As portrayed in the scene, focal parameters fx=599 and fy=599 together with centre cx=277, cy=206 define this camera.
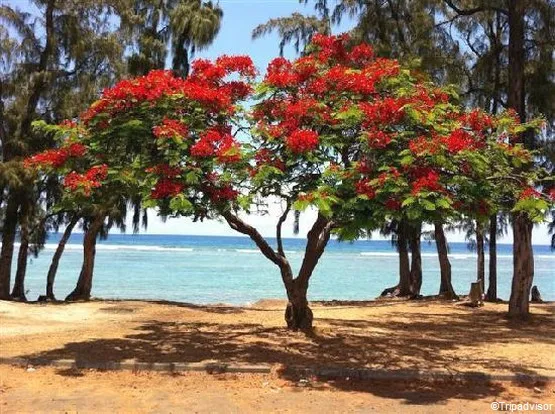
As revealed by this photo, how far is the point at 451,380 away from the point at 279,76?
5.17 metres

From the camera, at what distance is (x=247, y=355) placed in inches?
363

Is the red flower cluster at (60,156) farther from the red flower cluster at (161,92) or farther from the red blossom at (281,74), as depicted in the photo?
the red blossom at (281,74)

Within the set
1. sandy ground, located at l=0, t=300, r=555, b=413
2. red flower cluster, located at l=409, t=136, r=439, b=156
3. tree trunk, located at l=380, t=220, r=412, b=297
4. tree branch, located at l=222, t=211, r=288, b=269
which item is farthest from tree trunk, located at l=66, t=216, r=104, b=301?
red flower cluster, located at l=409, t=136, r=439, b=156

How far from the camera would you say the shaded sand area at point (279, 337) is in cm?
908

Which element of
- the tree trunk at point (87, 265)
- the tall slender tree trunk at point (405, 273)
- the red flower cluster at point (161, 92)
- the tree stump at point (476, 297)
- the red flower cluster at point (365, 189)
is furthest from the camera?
the tall slender tree trunk at point (405, 273)

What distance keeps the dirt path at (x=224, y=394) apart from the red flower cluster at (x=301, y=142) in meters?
3.12

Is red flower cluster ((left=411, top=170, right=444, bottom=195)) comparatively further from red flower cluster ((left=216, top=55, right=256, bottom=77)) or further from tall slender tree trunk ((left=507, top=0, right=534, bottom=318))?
tall slender tree trunk ((left=507, top=0, right=534, bottom=318))

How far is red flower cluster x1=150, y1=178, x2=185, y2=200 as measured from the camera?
26.6 ft

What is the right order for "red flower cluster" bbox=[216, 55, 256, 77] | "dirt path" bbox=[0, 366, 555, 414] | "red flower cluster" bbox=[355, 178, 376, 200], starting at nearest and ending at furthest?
"dirt path" bbox=[0, 366, 555, 414]
"red flower cluster" bbox=[355, 178, 376, 200]
"red flower cluster" bbox=[216, 55, 256, 77]

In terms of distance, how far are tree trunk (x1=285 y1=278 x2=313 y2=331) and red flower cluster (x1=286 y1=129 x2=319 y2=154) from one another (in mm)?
3556

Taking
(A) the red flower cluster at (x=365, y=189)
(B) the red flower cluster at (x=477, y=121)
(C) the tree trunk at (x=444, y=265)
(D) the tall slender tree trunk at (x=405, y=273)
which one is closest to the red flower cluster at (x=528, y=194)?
(B) the red flower cluster at (x=477, y=121)

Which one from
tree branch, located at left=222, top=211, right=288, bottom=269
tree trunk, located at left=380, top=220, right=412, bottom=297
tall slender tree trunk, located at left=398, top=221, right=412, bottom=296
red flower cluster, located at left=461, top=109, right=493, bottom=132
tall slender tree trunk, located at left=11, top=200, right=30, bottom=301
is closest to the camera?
red flower cluster, located at left=461, top=109, right=493, bottom=132

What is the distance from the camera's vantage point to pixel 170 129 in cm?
847

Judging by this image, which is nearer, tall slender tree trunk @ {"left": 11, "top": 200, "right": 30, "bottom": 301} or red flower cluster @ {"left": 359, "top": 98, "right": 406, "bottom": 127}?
red flower cluster @ {"left": 359, "top": 98, "right": 406, "bottom": 127}
